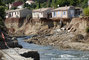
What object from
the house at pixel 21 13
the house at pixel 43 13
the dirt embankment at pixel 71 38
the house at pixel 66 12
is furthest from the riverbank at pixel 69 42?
the house at pixel 21 13

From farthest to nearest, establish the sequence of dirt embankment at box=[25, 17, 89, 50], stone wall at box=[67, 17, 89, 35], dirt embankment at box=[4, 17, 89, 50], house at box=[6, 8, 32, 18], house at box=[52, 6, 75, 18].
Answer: house at box=[6, 8, 32, 18]
house at box=[52, 6, 75, 18]
stone wall at box=[67, 17, 89, 35]
dirt embankment at box=[4, 17, 89, 50]
dirt embankment at box=[25, 17, 89, 50]

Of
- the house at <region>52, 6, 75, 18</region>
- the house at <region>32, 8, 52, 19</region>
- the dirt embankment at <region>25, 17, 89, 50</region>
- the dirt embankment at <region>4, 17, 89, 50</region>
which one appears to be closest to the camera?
the dirt embankment at <region>25, 17, 89, 50</region>

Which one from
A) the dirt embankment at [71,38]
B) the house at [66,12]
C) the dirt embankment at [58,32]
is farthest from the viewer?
the house at [66,12]

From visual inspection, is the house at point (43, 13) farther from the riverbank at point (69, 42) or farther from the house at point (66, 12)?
the riverbank at point (69, 42)

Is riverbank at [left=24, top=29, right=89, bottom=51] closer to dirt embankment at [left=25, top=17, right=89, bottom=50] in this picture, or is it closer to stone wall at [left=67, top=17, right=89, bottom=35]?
dirt embankment at [left=25, top=17, right=89, bottom=50]

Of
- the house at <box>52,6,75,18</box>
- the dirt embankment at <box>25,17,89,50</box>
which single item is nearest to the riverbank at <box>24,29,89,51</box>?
the dirt embankment at <box>25,17,89,50</box>

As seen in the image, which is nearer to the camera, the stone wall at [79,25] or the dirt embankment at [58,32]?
the dirt embankment at [58,32]

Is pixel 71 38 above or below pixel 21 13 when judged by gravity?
above

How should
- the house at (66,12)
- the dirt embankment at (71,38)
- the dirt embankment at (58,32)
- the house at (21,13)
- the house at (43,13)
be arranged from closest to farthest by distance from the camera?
the dirt embankment at (71,38) → the dirt embankment at (58,32) → the house at (66,12) → the house at (43,13) → the house at (21,13)

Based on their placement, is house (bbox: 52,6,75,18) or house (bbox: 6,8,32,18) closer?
house (bbox: 52,6,75,18)

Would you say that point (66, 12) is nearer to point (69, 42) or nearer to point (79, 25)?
point (79, 25)

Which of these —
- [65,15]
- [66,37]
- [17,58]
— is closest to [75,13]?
[65,15]

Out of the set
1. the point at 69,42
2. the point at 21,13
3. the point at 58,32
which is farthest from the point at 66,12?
the point at 69,42

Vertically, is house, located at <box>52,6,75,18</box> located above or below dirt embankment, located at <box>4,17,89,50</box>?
above
